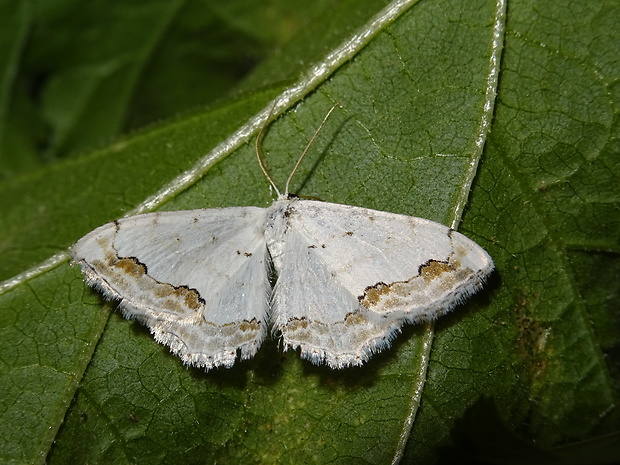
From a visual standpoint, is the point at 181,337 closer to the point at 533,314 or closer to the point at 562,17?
the point at 533,314

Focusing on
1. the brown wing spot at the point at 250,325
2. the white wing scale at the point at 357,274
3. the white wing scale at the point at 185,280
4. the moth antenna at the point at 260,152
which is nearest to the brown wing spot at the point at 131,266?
the white wing scale at the point at 185,280

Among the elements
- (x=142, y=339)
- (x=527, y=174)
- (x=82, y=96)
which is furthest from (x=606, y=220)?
(x=82, y=96)

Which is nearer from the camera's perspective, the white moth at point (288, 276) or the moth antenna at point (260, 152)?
the white moth at point (288, 276)

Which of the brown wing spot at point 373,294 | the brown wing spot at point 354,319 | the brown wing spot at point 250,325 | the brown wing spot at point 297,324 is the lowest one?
the brown wing spot at point 250,325

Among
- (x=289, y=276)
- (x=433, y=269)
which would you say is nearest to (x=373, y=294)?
(x=433, y=269)

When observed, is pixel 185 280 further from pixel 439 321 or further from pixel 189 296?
pixel 439 321

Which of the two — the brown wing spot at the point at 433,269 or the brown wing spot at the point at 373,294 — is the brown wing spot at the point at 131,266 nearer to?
the brown wing spot at the point at 373,294

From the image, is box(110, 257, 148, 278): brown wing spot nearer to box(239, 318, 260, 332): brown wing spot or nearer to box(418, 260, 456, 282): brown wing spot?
box(239, 318, 260, 332): brown wing spot
